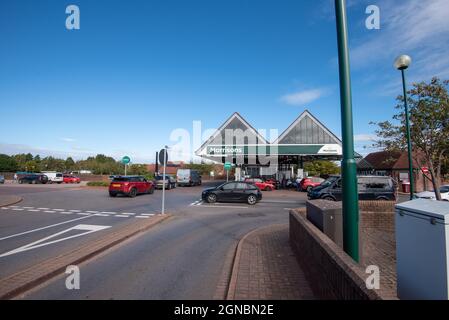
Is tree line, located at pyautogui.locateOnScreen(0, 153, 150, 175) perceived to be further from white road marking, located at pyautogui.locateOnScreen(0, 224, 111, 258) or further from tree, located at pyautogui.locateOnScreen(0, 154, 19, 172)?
white road marking, located at pyautogui.locateOnScreen(0, 224, 111, 258)

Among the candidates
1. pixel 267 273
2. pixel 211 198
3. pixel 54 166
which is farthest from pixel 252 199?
pixel 54 166

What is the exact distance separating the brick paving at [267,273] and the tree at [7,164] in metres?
107

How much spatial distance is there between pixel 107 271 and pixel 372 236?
743 cm

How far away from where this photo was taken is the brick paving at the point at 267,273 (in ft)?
12.9

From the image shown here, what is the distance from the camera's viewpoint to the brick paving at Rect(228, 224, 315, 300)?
3.93 m

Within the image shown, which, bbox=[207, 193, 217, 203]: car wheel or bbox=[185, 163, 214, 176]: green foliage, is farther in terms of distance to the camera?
bbox=[185, 163, 214, 176]: green foliage

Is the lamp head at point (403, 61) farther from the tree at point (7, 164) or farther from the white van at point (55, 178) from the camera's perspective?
the tree at point (7, 164)

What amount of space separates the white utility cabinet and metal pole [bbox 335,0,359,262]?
90 centimetres

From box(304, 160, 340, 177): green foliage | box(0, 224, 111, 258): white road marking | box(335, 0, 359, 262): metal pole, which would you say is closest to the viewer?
box(335, 0, 359, 262): metal pole

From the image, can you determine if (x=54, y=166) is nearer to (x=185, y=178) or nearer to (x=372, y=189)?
(x=185, y=178)

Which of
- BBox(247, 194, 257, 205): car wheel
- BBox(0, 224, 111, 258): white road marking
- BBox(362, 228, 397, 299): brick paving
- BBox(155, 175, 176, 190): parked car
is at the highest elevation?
BBox(155, 175, 176, 190): parked car

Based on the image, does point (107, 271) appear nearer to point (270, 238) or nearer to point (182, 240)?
point (182, 240)

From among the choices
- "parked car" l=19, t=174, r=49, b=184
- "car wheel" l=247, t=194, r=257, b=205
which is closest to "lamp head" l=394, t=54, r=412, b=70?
"car wheel" l=247, t=194, r=257, b=205
